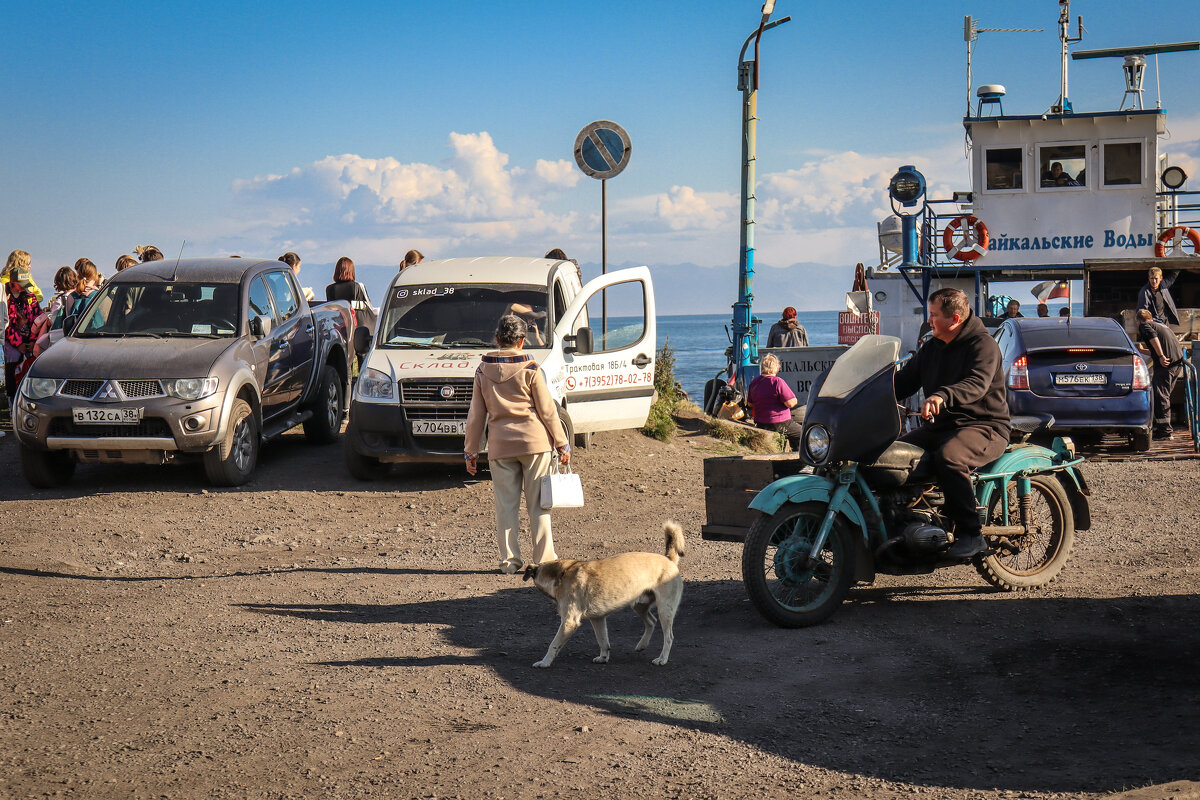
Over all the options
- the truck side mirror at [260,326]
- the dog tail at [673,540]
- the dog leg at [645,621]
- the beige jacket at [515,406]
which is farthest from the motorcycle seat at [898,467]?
the truck side mirror at [260,326]

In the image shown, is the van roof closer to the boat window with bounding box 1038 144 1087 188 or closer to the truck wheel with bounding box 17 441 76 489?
the truck wheel with bounding box 17 441 76 489

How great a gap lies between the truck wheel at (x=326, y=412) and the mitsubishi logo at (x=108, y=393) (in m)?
3.12

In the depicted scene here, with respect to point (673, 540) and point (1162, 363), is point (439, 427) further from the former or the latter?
point (1162, 363)

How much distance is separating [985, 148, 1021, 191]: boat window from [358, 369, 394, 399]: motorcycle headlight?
57.8ft

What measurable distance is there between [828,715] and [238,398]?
8.18m

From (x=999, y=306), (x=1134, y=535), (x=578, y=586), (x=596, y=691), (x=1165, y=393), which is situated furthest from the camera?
(x=999, y=306)

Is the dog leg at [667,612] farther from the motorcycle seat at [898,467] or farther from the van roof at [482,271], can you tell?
the van roof at [482,271]

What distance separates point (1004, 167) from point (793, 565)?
20.7 metres

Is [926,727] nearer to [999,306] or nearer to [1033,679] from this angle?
[1033,679]

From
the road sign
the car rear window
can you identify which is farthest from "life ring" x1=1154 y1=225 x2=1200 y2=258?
the road sign

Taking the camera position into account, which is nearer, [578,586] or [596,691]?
[596,691]

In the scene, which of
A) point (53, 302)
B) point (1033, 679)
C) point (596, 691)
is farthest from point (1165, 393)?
point (53, 302)

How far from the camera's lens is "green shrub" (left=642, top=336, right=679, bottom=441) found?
599 inches

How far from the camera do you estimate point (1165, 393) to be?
16.0 metres
